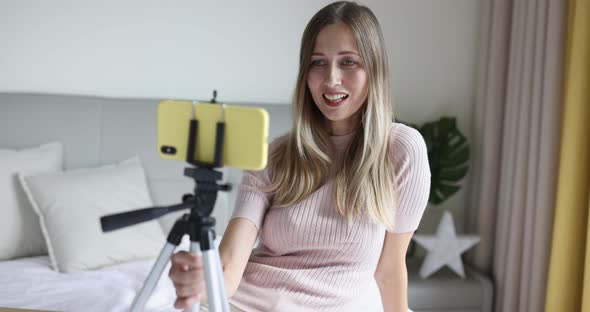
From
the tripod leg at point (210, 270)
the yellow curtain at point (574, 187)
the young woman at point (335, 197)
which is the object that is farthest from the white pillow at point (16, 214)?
the yellow curtain at point (574, 187)

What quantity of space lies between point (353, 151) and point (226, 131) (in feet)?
2.34

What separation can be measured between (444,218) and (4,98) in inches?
77.6

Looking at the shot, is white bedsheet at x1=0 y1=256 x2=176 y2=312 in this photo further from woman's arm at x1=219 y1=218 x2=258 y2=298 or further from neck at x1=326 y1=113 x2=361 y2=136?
neck at x1=326 y1=113 x2=361 y2=136

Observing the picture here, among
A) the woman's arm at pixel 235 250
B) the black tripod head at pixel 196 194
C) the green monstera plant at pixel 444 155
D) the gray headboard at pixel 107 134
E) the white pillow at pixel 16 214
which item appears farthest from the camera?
the green monstera plant at pixel 444 155

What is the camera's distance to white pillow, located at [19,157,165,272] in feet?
7.95

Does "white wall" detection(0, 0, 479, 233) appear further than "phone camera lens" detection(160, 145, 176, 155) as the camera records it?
Yes

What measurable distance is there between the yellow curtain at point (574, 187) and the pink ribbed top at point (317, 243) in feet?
3.63

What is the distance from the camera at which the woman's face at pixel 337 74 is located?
1484 mm

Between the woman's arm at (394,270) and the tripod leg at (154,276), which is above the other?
the tripod leg at (154,276)

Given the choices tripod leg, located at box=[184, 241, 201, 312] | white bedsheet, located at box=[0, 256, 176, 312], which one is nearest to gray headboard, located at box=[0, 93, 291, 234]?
white bedsheet, located at box=[0, 256, 176, 312]

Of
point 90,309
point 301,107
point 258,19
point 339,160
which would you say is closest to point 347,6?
point 301,107

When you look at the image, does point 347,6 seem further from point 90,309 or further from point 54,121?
point 54,121

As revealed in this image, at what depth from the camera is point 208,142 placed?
89 centimetres

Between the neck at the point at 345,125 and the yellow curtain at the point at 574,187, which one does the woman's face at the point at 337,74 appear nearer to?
the neck at the point at 345,125
